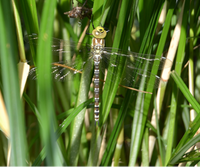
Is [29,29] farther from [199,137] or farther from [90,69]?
[199,137]

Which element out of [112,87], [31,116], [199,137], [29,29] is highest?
[29,29]

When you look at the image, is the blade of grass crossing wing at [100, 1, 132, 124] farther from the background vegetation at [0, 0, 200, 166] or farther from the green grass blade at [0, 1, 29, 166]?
the green grass blade at [0, 1, 29, 166]

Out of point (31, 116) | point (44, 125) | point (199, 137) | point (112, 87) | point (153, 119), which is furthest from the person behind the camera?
point (31, 116)

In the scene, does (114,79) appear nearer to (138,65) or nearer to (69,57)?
(138,65)

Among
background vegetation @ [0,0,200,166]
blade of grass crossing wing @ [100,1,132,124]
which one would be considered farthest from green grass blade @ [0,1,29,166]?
blade of grass crossing wing @ [100,1,132,124]

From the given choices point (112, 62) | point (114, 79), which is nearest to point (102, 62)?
point (112, 62)

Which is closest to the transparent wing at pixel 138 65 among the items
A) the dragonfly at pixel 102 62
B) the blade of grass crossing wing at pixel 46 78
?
the dragonfly at pixel 102 62

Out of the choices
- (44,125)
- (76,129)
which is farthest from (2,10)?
(76,129)

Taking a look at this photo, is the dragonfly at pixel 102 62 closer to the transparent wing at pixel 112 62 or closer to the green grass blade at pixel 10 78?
the transparent wing at pixel 112 62
